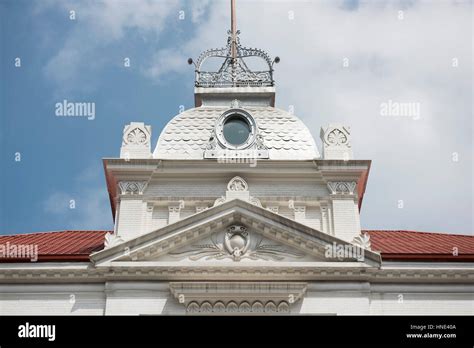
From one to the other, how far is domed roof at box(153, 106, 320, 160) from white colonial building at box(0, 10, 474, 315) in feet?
2.68

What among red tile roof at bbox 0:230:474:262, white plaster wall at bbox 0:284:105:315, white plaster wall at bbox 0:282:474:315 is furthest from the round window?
white plaster wall at bbox 0:284:105:315

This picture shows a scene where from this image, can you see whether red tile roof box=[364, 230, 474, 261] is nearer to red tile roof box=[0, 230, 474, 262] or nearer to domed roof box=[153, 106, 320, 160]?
red tile roof box=[0, 230, 474, 262]

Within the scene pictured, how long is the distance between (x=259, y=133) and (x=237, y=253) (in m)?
6.26

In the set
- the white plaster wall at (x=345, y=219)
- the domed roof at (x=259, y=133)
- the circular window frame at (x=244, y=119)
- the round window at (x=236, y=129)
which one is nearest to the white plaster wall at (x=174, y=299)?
the white plaster wall at (x=345, y=219)

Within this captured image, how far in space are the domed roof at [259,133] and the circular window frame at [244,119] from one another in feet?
1.20

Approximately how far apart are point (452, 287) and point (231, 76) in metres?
14.0

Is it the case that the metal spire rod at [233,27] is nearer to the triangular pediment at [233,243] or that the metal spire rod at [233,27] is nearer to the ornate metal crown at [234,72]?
the ornate metal crown at [234,72]

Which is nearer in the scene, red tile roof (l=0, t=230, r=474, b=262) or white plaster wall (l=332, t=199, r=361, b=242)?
red tile roof (l=0, t=230, r=474, b=262)

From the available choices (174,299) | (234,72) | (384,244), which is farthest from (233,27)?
(174,299)

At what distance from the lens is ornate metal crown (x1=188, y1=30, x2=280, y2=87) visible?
33.9 meters

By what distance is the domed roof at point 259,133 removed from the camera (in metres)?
29.6

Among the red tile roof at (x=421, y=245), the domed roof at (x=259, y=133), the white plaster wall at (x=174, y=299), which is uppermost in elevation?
the domed roof at (x=259, y=133)

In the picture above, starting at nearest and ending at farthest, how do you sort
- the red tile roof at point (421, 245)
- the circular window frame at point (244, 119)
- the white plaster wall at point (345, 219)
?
the red tile roof at point (421, 245)
the white plaster wall at point (345, 219)
the circular window frame at point (244, 119)

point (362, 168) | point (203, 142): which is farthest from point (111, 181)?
point (362, 168)
